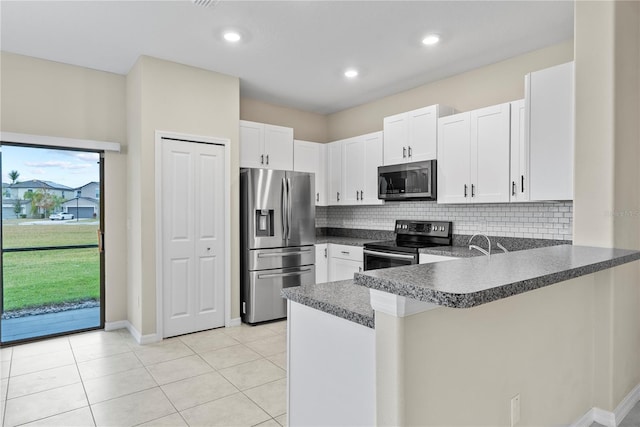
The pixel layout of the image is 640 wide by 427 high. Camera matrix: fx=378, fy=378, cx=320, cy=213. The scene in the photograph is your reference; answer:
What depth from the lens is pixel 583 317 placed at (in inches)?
86.7

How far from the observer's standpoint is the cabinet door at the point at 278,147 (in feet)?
15.4

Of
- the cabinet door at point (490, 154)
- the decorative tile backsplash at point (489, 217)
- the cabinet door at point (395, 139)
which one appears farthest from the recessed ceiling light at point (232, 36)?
the decorative tile backsplash at point (489, 217)

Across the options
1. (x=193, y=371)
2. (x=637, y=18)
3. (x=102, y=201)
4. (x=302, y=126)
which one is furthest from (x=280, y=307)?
(x=637, y=18)

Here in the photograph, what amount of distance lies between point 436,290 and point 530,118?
2550 mm

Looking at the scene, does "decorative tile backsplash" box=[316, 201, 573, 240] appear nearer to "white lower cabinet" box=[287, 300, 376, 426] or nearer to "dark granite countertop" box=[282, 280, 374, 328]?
"dark granite countertop" box=[282, 280, 374, 328]

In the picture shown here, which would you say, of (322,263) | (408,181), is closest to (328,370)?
(408,181)

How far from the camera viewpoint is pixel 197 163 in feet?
13.1

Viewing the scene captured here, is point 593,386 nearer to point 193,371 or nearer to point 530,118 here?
point 530,118

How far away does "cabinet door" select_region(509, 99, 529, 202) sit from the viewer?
10.8 feet

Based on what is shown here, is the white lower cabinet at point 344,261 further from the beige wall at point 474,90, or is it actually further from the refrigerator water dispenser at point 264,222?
the beige wall at point 474,90

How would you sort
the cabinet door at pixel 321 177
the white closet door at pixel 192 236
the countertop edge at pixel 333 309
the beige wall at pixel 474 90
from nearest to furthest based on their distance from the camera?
1. the countertop edge at pixel 333 309
2. the beige wall at pixel 474 90
3. the white closet door at pixel 192 236
4. the cabinet door at pixel 321 177

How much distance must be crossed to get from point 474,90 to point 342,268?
8.30 ft

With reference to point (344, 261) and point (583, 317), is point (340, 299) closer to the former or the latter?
point (583, 317)

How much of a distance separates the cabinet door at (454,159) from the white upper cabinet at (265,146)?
6.33 feet
